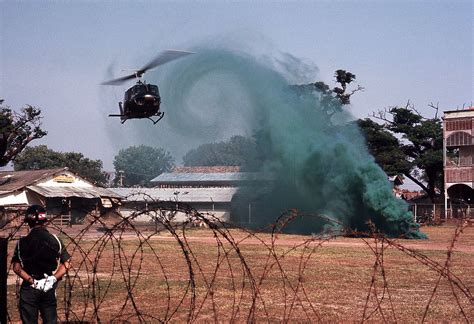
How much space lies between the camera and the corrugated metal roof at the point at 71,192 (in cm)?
6124

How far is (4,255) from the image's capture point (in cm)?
948

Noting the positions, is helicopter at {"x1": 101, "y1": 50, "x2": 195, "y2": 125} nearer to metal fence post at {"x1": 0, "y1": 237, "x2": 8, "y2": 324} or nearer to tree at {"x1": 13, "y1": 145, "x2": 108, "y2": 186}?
metal fence post at {"x1": 0, "y1": 237, "x2": 8, "y2": 324}

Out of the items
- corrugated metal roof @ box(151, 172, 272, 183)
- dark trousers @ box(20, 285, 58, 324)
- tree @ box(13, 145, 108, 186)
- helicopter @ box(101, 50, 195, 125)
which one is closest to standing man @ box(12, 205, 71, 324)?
dark trousers @ box(20, 285, 58, 324)

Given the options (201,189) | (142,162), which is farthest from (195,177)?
(142,162)

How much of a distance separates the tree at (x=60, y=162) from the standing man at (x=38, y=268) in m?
92.8

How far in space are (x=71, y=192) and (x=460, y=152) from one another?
123 feet

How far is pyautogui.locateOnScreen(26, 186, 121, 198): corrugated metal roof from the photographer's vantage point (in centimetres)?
6124

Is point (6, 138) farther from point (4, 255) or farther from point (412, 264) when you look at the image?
point (4, 255)

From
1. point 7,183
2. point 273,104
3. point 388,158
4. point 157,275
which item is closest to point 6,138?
point 7,183

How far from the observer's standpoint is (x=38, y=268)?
29.4 feet

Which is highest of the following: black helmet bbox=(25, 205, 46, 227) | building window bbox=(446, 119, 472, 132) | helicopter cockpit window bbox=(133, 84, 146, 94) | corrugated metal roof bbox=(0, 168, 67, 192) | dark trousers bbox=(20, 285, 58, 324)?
building window bbox=(446, 119, 472, 132)

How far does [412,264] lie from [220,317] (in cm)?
1307

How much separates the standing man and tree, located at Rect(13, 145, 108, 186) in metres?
92.8

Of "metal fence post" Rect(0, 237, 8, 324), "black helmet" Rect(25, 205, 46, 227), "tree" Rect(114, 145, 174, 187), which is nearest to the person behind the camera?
"black helmet" Rect(25, 205, 46, 227)
